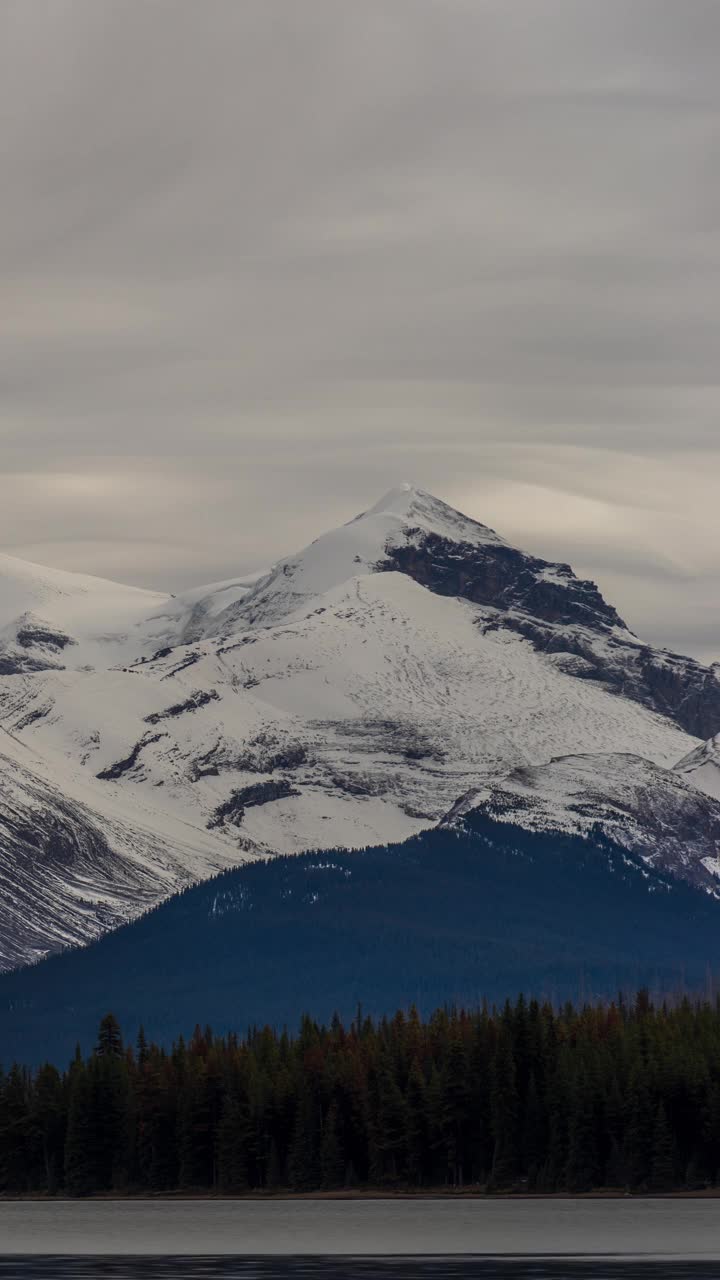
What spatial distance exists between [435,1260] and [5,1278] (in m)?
34.9

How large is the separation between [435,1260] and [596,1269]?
61.1 ft

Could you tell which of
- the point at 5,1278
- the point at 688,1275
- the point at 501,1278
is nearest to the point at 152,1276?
the point at 5,1278

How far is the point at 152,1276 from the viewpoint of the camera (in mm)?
181375

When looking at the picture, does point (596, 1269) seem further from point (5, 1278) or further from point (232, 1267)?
point (5, 1278)

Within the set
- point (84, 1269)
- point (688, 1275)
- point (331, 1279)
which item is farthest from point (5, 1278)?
point (688, 1275)

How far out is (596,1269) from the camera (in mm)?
182875

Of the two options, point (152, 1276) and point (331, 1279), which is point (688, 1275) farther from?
point (152, 1276)

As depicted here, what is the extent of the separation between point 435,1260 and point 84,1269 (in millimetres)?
27244

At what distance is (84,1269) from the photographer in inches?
7480

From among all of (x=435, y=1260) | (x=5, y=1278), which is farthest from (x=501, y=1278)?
(x=5, y=1278)

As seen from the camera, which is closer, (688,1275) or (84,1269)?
(688,1275)

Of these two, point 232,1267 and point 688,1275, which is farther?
point 232,1267

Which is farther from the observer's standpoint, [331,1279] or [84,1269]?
[84,1269]

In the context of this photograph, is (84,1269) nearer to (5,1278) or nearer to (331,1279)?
(5,1278)
